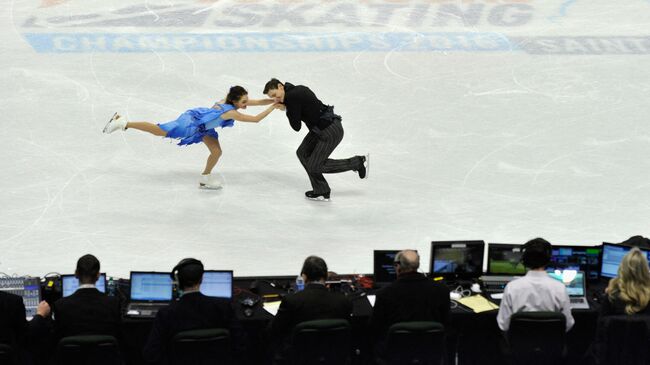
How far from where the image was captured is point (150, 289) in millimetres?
8016

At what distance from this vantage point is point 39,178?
1222 cm

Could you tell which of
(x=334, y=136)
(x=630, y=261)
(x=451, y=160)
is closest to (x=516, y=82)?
(x=451, y=160)

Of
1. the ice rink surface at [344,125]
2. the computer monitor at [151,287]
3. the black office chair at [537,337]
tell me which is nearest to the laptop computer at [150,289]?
the computer monitor at [151,287]

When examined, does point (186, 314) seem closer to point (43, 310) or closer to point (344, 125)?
point (43, 310)

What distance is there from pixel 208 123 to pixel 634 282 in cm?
604

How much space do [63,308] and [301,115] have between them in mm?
5262

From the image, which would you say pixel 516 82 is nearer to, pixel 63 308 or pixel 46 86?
pixel 46 86

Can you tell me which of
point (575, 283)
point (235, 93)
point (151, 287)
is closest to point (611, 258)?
point (575, 283)

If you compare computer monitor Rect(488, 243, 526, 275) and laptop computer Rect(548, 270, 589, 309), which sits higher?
computer monitor Rect(488, 243, 526, 275)

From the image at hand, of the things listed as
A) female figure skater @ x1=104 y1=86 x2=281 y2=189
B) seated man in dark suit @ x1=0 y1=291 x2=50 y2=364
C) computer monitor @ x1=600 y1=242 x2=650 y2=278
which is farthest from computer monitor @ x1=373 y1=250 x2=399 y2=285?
female figure skater @ x1=104 y1=86 x2=281 y2=189

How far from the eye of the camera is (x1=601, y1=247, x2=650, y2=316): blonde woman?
704cm

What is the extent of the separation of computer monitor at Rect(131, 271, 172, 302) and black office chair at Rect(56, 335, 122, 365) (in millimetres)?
1422

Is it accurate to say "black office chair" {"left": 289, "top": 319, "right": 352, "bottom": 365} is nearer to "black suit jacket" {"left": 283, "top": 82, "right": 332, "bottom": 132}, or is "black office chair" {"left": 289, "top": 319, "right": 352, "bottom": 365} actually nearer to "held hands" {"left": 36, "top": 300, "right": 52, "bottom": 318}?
"held hands" {"left": 36, "top": 300, "right": 52, "bottom": 318}

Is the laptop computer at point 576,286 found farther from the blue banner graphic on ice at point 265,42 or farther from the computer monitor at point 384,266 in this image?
the blue banner graphic on ice at point 265,42
